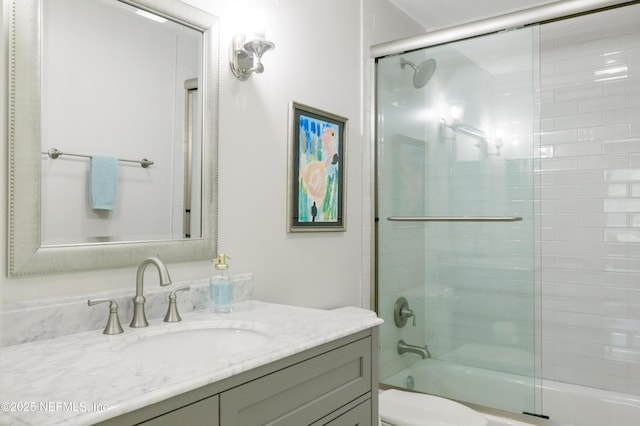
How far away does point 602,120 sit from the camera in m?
2.85

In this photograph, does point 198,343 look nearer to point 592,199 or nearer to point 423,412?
point 423,412

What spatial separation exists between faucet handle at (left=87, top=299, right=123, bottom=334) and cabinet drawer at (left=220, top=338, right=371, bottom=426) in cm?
44

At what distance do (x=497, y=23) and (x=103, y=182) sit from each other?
188cm

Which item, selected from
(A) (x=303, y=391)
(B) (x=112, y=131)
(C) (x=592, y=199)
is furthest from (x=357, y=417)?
(C) (x=592, y=199)

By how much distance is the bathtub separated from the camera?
7.52 feet

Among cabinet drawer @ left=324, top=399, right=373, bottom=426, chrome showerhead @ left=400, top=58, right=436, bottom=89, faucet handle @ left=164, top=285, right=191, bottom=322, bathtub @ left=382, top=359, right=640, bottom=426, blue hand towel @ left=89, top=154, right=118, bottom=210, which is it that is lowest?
bathtub @ left=382, top=359, right=640, bottom=426

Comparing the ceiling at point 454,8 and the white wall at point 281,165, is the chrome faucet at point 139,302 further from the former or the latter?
the ceiling at point 454,8

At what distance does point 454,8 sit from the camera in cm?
295

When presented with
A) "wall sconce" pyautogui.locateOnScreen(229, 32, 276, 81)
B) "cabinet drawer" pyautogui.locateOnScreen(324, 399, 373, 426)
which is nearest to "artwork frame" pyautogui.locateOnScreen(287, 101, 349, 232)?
"wall sconce" pyautogui.locateOnScreen(229, 32, 276, 81)

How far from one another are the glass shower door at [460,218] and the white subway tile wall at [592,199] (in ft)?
2.70

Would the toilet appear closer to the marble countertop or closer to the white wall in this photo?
the white wall

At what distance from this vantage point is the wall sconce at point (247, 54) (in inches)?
69.2

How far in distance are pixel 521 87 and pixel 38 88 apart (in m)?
1.95

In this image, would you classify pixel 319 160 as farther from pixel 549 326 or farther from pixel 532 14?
pixel 549 326
